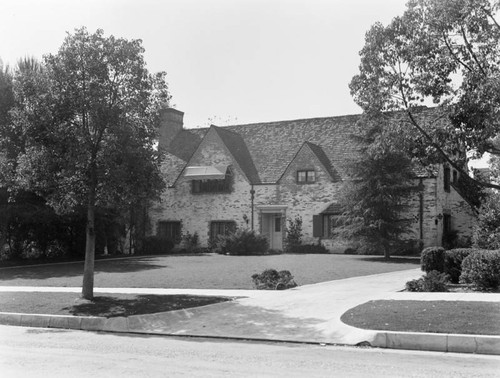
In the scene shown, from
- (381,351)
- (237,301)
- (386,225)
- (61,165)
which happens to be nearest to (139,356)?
(381,351)

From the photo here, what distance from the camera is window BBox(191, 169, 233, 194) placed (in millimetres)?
37625

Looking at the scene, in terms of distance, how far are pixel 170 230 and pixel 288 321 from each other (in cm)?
2860

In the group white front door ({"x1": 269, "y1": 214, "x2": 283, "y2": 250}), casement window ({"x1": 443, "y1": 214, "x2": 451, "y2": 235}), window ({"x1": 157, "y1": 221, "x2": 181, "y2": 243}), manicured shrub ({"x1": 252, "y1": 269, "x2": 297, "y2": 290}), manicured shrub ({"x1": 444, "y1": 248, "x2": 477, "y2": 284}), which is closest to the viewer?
manicured shrub ({"x1": 252, "y1": 269, "x2": 297, "y2": 290})

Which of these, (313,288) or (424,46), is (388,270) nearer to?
Result: (313,288)

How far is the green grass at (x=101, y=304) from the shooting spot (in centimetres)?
1313

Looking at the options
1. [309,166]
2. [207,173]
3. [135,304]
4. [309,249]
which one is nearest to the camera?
[135,304]

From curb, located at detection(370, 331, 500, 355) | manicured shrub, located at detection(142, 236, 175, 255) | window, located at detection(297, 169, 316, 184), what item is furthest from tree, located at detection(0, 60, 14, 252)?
curb, located at detection(370, 331, 500, 355)

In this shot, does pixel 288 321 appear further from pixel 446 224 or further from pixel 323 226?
pixel 446 224

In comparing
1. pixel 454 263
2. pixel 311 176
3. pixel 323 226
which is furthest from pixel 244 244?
pixel 454 263

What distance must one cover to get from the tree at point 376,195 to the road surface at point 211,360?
62.0 feet

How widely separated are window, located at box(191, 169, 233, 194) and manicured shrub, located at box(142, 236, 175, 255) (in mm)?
4096

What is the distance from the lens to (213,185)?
38.2 meters

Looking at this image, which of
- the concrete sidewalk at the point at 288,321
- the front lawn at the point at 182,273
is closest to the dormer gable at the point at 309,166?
the front lawn at the point at 182,273

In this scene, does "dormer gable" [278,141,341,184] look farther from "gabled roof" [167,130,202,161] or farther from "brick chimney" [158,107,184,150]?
"brick chimney" [158,107,184,150]
